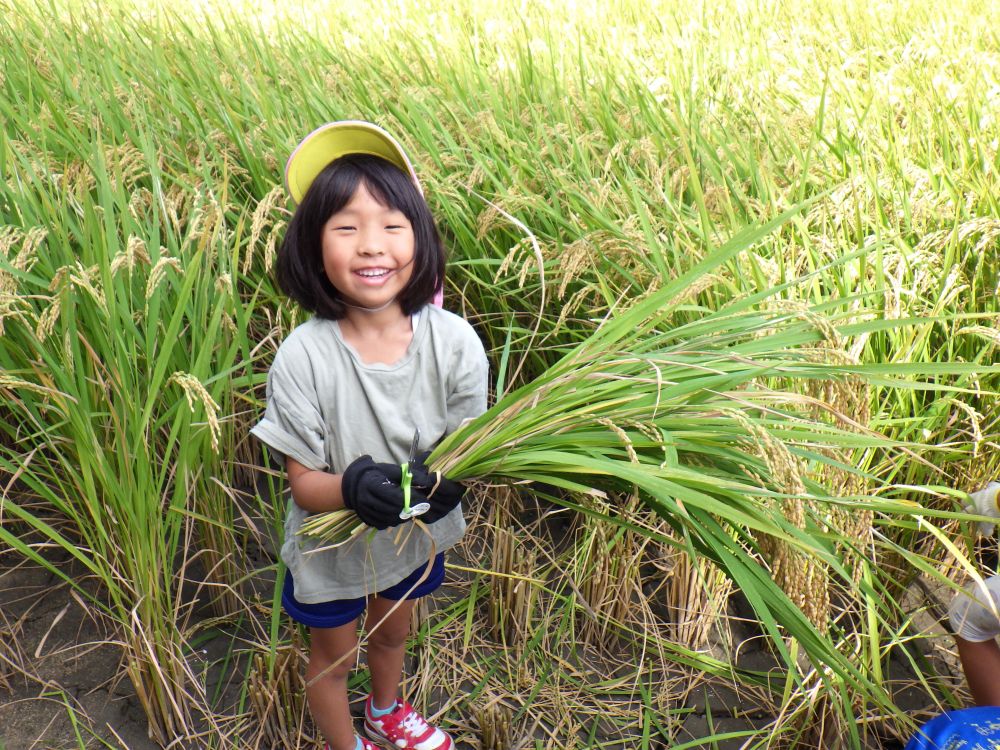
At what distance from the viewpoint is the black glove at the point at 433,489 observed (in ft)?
4.52

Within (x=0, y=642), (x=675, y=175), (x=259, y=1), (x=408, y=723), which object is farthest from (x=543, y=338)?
(x=259, y=1)

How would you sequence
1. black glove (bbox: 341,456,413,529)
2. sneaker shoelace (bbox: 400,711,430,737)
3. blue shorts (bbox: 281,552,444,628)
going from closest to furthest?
black glove (bbox: 341,456,413,529) < blue shorts (bbox: 281,552,444,628) < sneaker shoelace (bbox: 400,711,430,737)

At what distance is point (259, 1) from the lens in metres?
4.97

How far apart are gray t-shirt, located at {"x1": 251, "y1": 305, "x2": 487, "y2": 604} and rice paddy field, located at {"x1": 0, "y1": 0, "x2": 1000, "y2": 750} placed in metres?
0.12

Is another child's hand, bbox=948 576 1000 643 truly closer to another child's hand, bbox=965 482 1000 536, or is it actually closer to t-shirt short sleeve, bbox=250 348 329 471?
another child's hand, bbox=965 482 1000 536

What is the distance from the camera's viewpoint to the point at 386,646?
5.84 ft

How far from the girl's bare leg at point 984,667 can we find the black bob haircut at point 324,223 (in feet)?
4.21

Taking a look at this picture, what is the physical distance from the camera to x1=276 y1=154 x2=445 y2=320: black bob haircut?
147 centimetres

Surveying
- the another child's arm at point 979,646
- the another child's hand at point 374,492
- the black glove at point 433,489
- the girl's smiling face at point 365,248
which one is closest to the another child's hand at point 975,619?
the another child's arm at point 979,646

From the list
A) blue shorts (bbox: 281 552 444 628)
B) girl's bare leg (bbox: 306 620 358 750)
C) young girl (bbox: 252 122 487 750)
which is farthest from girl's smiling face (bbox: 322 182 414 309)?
girl's bare leg (bbox: 306 620 358 750)

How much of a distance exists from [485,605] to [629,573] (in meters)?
0.38

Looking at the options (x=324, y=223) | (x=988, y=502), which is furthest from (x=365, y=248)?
(x=988, y=502)

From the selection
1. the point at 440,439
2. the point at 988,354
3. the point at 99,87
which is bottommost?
the point at 988,354

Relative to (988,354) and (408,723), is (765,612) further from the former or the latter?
(988,354)
